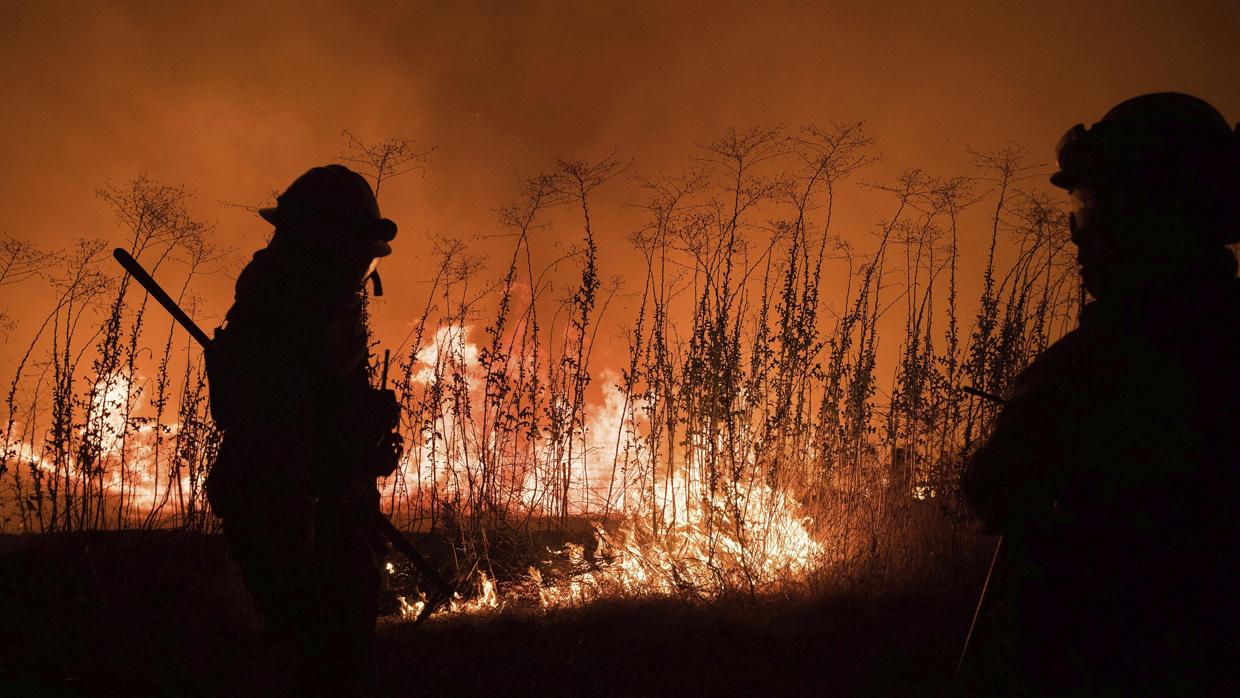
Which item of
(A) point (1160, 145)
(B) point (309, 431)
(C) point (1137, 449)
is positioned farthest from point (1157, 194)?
(B) point (309, 431)

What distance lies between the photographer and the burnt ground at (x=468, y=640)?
9.15 feet

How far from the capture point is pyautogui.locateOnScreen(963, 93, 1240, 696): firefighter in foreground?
101 cm

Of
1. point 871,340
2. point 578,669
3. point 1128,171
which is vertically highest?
point 871,340

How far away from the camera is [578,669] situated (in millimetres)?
2982

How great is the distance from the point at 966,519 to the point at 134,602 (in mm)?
5027

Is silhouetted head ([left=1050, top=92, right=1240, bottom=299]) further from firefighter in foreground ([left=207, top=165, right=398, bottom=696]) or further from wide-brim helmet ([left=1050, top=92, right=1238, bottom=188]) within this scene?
firefighter in foreground ([left=207, top=165, right=398, bottom=696])

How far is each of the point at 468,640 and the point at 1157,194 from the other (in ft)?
11.0

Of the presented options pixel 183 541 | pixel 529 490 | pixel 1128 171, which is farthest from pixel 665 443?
pixel 1128 171

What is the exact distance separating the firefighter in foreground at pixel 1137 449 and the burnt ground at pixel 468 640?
6.23ft

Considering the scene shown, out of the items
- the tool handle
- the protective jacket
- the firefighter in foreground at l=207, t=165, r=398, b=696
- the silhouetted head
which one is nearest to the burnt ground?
the firefighter in foreground at l=207, t=165, r=398, b=696

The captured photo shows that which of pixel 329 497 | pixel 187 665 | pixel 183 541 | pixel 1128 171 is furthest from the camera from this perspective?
pixel 183 541

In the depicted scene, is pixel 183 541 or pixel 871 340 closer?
pixel 183 541

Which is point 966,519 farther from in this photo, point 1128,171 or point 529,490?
point 1128,171

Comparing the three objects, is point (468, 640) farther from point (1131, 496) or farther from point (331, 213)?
point (1131, 496)
